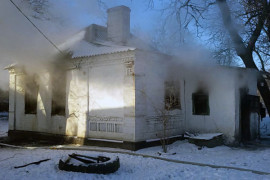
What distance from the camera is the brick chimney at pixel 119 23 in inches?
545

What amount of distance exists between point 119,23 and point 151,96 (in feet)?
15.6

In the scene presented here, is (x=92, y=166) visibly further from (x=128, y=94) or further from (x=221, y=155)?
(x=221, y=155)

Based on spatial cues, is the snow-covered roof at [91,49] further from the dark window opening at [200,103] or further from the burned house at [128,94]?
the dark window opening at [200,103]

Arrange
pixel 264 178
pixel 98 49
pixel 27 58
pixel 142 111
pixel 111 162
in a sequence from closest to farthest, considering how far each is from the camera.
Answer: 1. pixel 264 178
2. pixel 111 162
3. pixel 142 111
4. pixel 98 49
5. pixel 27 58

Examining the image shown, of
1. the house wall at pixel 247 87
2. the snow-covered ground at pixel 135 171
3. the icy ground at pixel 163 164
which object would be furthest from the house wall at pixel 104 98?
the house wall at pixel 247 87

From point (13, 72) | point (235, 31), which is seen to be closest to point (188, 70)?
point (235, 31)

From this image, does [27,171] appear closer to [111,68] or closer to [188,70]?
[111,68]

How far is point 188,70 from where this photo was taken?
13.1m

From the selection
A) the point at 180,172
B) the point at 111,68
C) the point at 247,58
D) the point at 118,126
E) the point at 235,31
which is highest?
the point at 235,31

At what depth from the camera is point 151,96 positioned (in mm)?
11516

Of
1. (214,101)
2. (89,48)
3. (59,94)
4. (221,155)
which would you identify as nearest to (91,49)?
(89,48)

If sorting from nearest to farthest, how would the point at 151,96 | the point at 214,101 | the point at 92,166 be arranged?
the point at 92,166 → the point at 151,96 → the point at 214,101

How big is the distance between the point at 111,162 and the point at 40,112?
27.1 feet

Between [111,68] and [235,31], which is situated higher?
[235,31]
